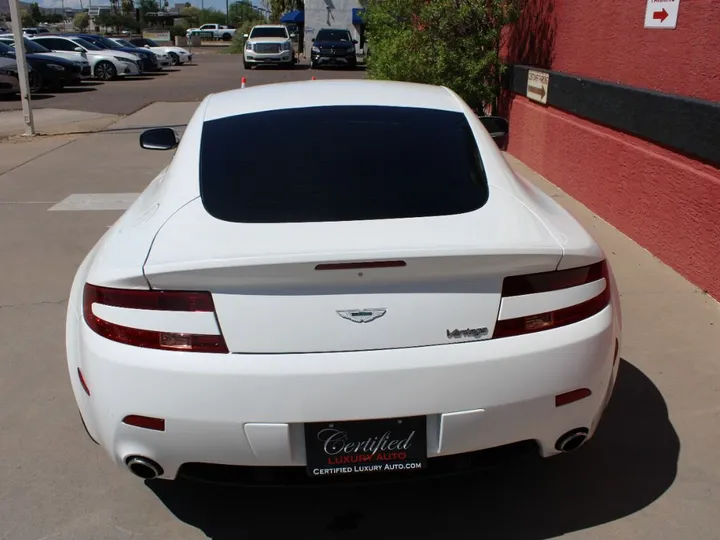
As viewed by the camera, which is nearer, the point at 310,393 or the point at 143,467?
the point at 310,393

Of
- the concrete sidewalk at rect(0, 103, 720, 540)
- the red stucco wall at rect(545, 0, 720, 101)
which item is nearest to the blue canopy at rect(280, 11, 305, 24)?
the red stucco wall at rect(545, 0, 720, 101)

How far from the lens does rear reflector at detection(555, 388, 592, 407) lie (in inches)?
102

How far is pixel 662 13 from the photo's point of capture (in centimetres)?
603

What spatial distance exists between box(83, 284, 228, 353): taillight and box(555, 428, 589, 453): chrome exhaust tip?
1.24 meters

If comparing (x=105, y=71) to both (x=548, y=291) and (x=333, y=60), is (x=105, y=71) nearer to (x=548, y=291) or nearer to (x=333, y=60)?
(x=333, y=60)

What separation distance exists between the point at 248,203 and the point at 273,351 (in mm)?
737

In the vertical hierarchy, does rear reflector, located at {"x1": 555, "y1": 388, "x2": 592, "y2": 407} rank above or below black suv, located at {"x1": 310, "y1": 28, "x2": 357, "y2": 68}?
above

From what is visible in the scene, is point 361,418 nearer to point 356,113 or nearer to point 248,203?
point 248,203

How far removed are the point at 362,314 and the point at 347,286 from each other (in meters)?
0.10

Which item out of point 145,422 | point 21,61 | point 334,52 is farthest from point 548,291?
point 334,52

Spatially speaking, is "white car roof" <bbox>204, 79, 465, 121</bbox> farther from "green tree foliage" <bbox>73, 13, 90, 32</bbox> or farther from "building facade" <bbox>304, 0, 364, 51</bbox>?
"green tree foliage" <bbox>73, 13, 90, 32</bbox>

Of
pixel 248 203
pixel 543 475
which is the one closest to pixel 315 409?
pixel 248 203

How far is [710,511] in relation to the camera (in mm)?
2973

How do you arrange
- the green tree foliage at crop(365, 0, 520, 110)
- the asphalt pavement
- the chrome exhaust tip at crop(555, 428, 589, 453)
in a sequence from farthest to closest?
the asphalt pavement, the green tree foliage at crop(365, 0, 520, 110), the chrome exhaust tip at crop(555, 428, 589, 453)
